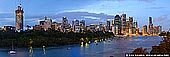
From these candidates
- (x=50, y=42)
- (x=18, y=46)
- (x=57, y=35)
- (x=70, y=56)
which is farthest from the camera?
(x=57, y=35)

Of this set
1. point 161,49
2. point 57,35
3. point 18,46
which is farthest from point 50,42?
point 161,49

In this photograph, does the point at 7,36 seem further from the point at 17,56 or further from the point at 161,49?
the point at 161,49

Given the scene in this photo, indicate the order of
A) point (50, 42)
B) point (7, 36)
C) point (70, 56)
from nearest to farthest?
point (70, 56)
point (50, 42)
point (7, 36)

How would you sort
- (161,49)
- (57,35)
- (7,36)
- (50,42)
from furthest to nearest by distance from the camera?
(57,35) → (7,36) → (50,42) → (161,49)

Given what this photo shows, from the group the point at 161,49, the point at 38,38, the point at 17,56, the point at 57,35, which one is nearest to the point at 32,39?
the point at 38,38

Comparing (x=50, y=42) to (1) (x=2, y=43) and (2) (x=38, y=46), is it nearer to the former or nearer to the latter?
(2) (x=38, y=46)

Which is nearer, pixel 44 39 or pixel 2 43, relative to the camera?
pixel 2 43

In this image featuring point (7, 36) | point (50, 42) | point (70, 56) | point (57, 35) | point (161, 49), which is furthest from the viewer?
point (57, 35)

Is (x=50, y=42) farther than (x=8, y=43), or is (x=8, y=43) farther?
(x=50, y=42)
